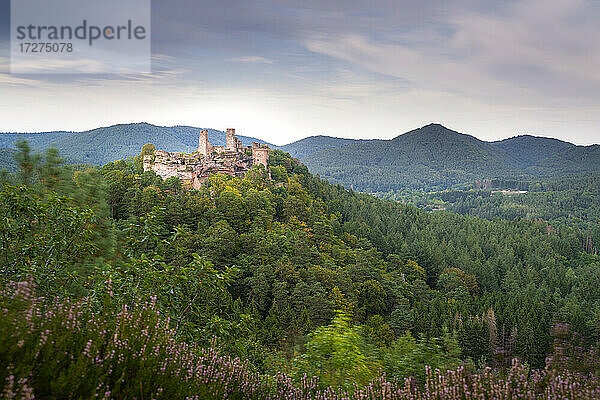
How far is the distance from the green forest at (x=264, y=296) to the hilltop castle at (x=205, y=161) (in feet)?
6.73

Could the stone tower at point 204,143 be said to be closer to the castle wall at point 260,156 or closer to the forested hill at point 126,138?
the castle wall at point 260,156

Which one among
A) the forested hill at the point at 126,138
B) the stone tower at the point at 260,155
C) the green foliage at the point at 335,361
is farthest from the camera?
the forested hill at the point at 126,138

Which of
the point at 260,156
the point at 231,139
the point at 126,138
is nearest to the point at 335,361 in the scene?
the point at 260,156

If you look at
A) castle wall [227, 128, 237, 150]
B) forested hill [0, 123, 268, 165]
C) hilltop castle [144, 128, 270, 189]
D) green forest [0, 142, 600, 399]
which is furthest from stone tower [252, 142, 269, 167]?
forested hill [0, 123, 268, 165]

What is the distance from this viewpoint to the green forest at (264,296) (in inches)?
123

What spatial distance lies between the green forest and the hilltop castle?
6.73 feet

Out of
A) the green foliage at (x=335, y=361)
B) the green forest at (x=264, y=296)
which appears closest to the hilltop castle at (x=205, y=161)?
the green forest at (x=264, y=296)

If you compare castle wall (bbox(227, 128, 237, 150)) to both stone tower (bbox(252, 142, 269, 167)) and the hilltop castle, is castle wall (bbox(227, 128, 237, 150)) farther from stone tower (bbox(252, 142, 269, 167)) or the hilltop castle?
stone tower (bbox(252, 142, 269, 167))

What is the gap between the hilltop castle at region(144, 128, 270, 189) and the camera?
1623 inches

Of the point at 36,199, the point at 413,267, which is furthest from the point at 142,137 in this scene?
the point at 36,199

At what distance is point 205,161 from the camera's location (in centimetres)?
4391

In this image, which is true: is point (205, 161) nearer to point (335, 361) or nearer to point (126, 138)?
point (335, 361)

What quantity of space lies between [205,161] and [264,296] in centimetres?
2210

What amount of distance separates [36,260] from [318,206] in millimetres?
47791
